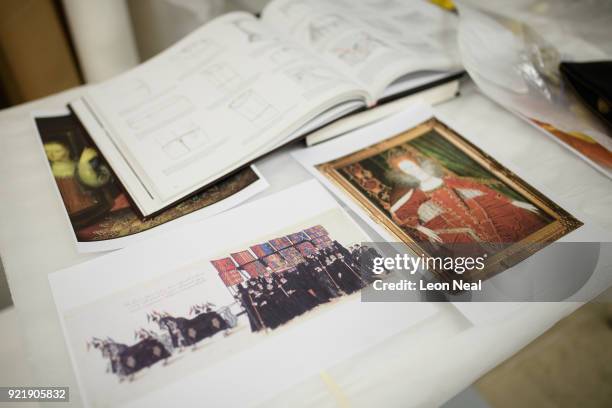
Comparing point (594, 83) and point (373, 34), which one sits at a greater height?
point (373, 34)

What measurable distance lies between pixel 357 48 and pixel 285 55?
0.11m

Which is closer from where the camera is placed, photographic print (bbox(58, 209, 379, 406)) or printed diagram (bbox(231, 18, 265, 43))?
photographic print (bbox(58, 209, 379, 406))

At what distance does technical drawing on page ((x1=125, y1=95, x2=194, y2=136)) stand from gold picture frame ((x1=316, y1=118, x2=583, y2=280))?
0.21 m

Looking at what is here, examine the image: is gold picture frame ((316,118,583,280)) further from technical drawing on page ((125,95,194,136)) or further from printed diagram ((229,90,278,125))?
technical drawing on page ((125,95,194,136))

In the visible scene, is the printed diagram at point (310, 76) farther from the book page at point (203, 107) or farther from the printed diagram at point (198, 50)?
the printed diagram at point (198, 50)

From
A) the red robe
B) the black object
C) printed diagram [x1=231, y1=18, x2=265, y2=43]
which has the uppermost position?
printed diagram [x1=231, y1=18, x2=265, y2=43]

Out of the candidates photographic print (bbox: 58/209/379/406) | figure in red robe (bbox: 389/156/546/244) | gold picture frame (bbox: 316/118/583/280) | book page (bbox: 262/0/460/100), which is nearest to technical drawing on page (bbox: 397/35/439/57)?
book page (bbox: 262/0/460/100)

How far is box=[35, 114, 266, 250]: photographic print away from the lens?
1.57ft

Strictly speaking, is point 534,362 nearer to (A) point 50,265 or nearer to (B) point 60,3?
(A) point 50,265

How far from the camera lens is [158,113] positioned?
1.94 feet

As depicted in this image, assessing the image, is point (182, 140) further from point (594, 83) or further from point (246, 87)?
point (594, 83)

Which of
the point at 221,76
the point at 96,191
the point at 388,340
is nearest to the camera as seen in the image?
the point at 388,340

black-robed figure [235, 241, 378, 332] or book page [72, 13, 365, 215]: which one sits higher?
book page [72, 13, 365, 215]

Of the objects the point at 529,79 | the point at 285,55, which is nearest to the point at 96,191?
the point at 285,55
